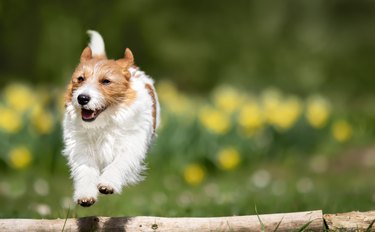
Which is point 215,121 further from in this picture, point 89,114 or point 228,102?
point 89,114

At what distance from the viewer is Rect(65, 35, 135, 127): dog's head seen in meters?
3.09

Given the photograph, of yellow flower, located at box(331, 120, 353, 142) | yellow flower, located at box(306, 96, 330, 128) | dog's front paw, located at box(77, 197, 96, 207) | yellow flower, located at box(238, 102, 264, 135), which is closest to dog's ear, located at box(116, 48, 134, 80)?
dog's front paw, located at box(77, 197, 96, 207)

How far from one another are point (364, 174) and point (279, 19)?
9.69m

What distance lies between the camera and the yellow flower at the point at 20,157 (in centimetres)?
823

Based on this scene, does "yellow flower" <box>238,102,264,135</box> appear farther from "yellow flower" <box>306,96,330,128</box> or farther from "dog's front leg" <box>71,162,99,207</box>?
"dog's front leg" <box>71,162,99,207</box>

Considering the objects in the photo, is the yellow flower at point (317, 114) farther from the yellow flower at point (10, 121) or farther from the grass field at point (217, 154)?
the yellow flower at point (10, 121)

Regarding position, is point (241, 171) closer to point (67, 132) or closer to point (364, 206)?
point (364, 206)

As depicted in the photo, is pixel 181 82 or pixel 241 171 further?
pixel 181 82

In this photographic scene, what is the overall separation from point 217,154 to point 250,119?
2.06ft

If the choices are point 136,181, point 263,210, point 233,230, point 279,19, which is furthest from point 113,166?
point 279,19

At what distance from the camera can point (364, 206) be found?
17.7ft

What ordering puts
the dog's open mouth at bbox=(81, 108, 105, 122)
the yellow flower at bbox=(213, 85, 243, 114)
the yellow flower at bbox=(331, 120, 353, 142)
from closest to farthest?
1. the dog's open mouth at bbox=(81, 108, 105, 122)
2. the yellow flower at bbox=(213, 85, 243, 114)
3. the yellow flower at bbox=(331, 120, 353, 142)

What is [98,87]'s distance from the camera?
3.16 m

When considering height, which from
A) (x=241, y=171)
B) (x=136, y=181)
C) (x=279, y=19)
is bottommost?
(x=241, y=171)
